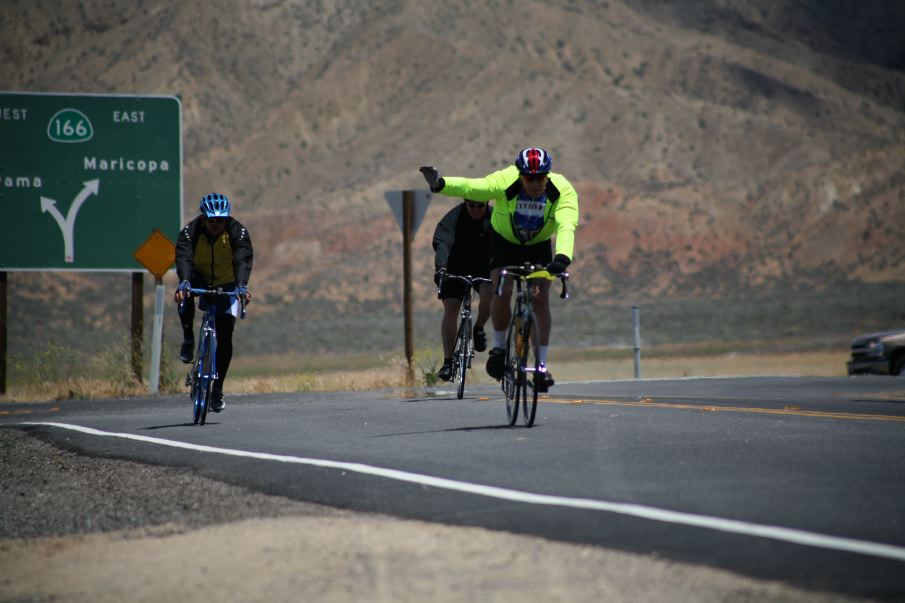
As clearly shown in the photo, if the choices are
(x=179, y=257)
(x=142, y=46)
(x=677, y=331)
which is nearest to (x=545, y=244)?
(x=179, y=257)

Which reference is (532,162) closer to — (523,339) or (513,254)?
(513,254)

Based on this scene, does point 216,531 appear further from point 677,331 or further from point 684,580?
point 677,331

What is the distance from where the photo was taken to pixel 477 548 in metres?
Answer: 6.74

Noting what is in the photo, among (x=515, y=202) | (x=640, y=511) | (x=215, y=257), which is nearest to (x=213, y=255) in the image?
(x=215, y=257)

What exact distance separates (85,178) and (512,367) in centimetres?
1413

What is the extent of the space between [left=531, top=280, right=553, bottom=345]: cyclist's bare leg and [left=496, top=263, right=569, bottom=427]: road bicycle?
0.16 ft

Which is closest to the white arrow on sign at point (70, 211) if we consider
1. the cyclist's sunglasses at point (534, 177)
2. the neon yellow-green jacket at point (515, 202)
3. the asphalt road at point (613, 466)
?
the asphalt road at point (613, 466)

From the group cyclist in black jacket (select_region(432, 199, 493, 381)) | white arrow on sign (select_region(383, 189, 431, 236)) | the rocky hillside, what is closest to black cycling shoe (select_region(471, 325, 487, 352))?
cyclist in black jacket (select_region(432, 199, 493, 381))

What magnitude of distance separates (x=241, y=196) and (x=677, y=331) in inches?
1434

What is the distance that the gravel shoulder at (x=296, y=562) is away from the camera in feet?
19.3

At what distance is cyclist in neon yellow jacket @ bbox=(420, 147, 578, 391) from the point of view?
11773 millimetres

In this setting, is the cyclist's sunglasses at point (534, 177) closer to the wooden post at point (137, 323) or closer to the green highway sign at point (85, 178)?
the wooden post at point (137, 323)

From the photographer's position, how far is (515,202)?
1193cm

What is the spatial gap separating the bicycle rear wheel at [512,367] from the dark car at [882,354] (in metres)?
14.2
